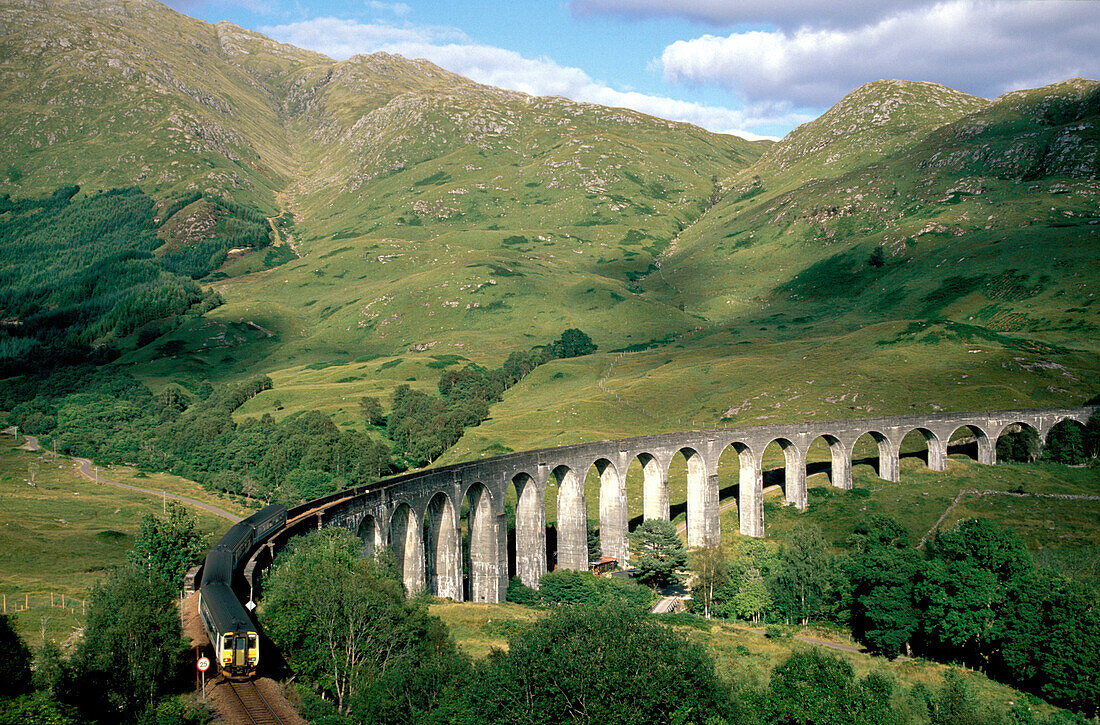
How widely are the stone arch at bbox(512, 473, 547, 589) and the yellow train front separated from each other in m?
45.9

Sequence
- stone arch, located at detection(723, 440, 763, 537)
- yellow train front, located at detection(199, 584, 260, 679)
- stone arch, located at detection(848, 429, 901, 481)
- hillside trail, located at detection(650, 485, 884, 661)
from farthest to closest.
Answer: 1. stone arch, located at detection(848, 429, 901, 481)
2. stone arch, located at detection(723, 440, 763, 537)
3. hillside trail, located at detection(650, 485, 884, 661)
4. yellow train front, located at detection(199, 584, 260, 679)

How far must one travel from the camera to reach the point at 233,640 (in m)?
32.0

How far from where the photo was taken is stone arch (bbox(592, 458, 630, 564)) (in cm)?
8688

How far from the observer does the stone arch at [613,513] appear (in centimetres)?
8688

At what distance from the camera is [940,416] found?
10481cm

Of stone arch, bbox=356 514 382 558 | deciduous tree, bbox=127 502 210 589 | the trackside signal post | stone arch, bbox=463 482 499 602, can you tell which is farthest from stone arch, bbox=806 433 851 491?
the trackside signal post

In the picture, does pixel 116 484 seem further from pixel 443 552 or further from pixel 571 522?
pixel 571 522

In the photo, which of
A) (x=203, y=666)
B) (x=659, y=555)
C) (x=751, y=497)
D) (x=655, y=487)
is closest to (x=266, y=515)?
(x=203, y=666)

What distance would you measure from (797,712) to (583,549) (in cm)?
4536

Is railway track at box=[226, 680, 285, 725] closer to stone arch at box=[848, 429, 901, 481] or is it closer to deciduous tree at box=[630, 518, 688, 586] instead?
deciduous tree at box=[630, 518, 688, 586]

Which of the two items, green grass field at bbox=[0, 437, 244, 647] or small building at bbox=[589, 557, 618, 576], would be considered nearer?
green grass field at bbox=[0, 437, 244, 647]

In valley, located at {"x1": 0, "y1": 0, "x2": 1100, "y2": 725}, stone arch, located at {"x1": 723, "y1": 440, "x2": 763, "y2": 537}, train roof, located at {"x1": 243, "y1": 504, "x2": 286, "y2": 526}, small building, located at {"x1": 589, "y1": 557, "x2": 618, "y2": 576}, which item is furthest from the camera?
stone arch, located at {"x1": 723, "y1": 440, "x2": 763, "y2": 537}

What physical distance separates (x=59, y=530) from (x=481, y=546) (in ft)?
172

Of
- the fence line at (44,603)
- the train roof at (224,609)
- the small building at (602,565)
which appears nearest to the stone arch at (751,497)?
the small building at (602,565)
